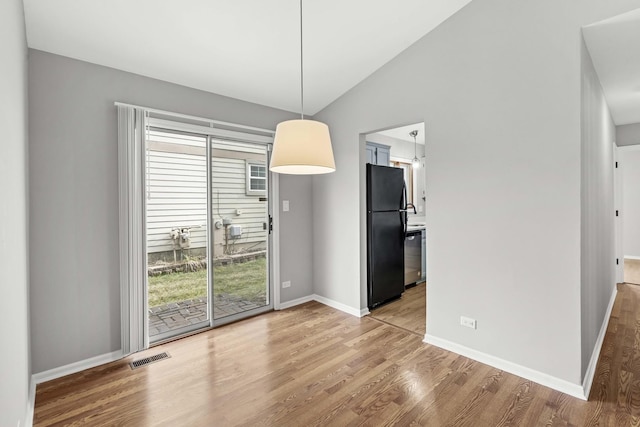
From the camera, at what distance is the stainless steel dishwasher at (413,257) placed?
4.62 meters

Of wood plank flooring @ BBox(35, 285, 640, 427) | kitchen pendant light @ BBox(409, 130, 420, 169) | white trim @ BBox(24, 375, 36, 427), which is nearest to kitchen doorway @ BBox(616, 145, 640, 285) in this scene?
kitchen pendant light @ BBox(409, 130, 420, 169)

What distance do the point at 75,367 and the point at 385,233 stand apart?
3325 millimetres

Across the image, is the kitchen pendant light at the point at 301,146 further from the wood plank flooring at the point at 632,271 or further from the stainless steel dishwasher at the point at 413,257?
the wood plank flooring at the point at 632,271

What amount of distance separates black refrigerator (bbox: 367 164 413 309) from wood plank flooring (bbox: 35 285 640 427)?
35.4 inches

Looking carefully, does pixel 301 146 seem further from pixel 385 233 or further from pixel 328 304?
pixel 328 304

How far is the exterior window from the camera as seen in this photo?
3.70m

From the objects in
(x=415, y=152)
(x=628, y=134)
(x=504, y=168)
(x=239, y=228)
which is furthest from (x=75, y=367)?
(x=628, y=134)

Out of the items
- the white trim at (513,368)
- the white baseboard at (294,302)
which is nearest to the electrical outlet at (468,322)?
the white trim at (513,368)

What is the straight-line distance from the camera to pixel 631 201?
21.6 feet

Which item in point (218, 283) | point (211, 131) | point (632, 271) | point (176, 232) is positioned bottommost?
point (632, 271)

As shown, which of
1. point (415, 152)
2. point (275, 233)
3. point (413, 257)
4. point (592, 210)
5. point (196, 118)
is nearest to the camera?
point (592, 210)

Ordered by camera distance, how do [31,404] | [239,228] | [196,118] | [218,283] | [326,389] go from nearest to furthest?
[31,404] < [326,389] < [196,118] < [218,283] < [239,228]

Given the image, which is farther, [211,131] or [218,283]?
[218,283]

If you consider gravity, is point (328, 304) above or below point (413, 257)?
below
